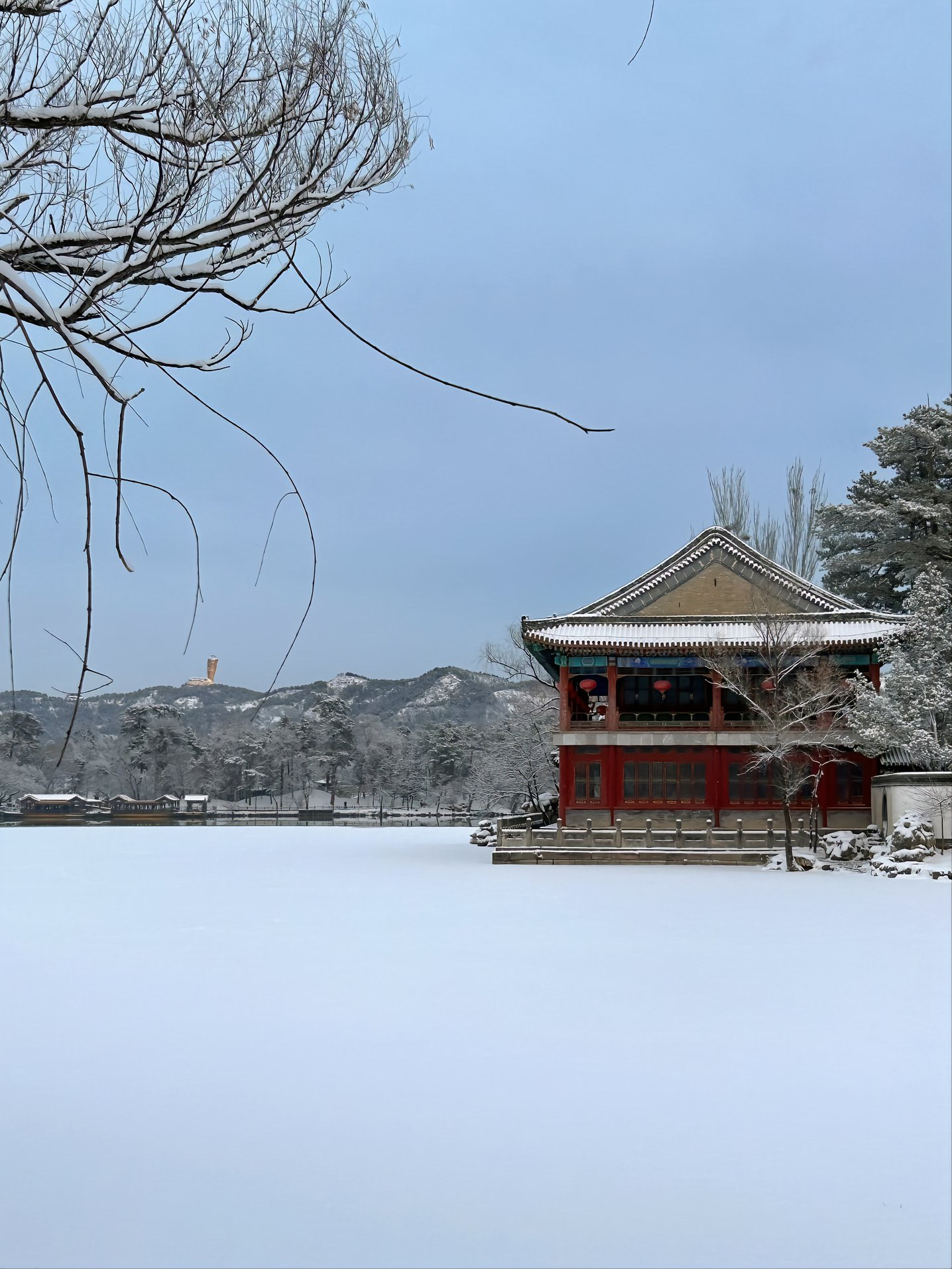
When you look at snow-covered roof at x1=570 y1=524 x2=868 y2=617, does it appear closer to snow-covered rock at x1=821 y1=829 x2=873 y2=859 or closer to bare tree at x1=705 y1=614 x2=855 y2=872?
bare tree at x1=705 y1=614 x2=855 y2=872

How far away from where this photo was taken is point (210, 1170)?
159 inches

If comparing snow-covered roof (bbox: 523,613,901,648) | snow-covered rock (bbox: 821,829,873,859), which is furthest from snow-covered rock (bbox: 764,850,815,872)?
snow-covered roof (bbox: 523,613,901,648)

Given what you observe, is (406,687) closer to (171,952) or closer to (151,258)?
(171,952)

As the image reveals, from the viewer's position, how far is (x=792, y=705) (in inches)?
824

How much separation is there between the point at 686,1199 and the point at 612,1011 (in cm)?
294

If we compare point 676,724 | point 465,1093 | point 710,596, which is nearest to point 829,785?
point 676,724

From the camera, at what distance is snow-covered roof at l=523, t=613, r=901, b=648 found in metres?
21.4

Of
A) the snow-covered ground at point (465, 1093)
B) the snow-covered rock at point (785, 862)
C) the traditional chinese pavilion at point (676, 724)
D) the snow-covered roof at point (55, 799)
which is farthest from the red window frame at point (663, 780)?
the snow-covered roof at point (55, 799)

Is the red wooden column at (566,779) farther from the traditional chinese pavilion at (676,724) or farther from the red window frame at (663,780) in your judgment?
the red window frame at (663,780)

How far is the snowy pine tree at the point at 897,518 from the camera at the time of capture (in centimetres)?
2716

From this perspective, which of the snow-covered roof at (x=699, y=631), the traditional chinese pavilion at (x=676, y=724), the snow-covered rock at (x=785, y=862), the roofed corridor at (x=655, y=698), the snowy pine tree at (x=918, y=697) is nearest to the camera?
the snow-covered rock at (x=785, y=862)

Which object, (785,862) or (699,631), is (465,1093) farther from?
(699,631)

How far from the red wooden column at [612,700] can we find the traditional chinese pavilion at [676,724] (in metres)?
0.02

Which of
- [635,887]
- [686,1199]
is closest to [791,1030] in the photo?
[686,1199]
